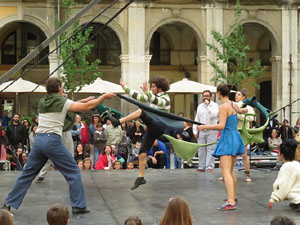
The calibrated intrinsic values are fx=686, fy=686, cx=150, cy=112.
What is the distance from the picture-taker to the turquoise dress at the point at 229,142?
10.3 meters

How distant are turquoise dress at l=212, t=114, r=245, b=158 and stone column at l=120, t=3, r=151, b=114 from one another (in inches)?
779

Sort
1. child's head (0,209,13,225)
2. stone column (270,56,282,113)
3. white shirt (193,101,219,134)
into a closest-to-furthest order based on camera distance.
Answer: child's head (0,209,13,225)
white shirt (193,101,219,134)
stone column (270,56,282,113)

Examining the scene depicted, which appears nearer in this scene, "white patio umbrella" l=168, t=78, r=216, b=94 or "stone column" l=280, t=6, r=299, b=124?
"white patio umbrella" l=168, t=78, r=216, b=94

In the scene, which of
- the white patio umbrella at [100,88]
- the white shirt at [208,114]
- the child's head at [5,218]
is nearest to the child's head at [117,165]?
the white shirt at [208,114]

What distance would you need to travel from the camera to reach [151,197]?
11.5 metres

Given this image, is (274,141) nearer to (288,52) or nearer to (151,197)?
(288,52)

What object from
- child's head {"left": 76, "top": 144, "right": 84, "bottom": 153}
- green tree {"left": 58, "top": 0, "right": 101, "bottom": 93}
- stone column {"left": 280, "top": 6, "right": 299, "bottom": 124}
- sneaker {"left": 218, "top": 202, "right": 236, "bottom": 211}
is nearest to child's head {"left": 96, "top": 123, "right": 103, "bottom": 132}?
child's head {"left": 76, "top": 144, "right": 84, "bottom": 153}

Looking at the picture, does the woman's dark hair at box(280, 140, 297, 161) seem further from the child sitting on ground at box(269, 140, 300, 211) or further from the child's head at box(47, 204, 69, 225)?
the child's head at box(47, 204, 69, 225)

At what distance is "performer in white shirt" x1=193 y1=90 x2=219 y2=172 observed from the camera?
15719 millimetres

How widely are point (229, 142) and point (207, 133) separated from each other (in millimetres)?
5893

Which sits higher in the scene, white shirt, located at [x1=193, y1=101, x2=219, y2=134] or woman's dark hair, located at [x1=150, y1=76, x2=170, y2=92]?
woman's dark hair, located at [x1=150, y1=76, x2=170, y2=92]

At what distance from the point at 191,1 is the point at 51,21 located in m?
6.29

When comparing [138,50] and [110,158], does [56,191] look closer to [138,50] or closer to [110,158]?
[110,158]

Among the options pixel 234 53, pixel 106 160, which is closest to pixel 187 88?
pixel 234 53
